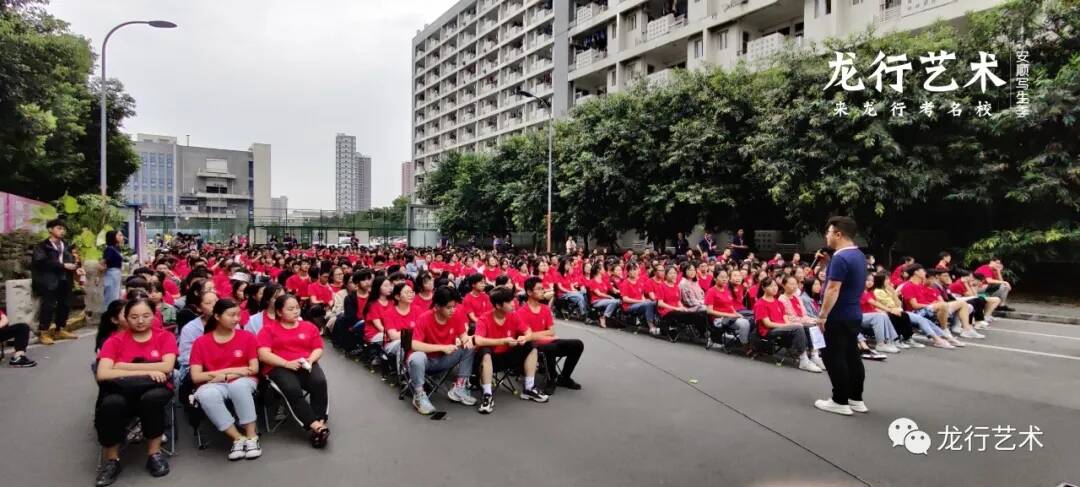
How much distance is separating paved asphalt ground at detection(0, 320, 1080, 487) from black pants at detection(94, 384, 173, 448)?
292 mm

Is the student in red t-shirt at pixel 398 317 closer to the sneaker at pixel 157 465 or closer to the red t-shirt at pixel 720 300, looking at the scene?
the sneaker at pixel 157 465

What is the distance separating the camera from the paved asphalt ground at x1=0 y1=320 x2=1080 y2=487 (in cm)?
395

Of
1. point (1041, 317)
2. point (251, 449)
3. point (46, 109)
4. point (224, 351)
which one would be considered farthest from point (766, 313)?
point (46, 109)

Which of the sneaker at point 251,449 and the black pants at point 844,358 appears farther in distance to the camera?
the black pants at point 844,358

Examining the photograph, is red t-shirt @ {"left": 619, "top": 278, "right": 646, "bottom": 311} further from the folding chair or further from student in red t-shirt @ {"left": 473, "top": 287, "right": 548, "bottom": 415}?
the folding chair

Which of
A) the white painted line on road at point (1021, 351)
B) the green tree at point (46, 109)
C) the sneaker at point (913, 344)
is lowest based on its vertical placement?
the white painted line on road at point (1021, 351)

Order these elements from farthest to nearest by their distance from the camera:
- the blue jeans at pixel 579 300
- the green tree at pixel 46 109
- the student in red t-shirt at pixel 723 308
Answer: the green tree at pixel 46 109, the blue jeans at pixel 579 300, the student in red t-shirt at pixel 723 308

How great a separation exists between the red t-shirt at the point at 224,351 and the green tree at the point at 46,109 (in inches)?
429

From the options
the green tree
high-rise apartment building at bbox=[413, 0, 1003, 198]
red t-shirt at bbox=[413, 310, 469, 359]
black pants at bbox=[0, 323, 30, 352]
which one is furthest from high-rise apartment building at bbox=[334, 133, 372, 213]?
red t-shirt at bbox=[413, 310, 469, 359]

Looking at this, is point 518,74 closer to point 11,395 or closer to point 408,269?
point 408,269

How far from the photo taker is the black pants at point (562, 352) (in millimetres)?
6043

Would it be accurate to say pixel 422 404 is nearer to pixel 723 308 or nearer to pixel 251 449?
pixel 251 449

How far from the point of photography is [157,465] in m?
3.96

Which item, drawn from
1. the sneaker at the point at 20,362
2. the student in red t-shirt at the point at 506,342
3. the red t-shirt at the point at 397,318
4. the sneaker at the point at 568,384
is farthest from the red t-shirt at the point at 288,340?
the sneaker at the point at 20,362
